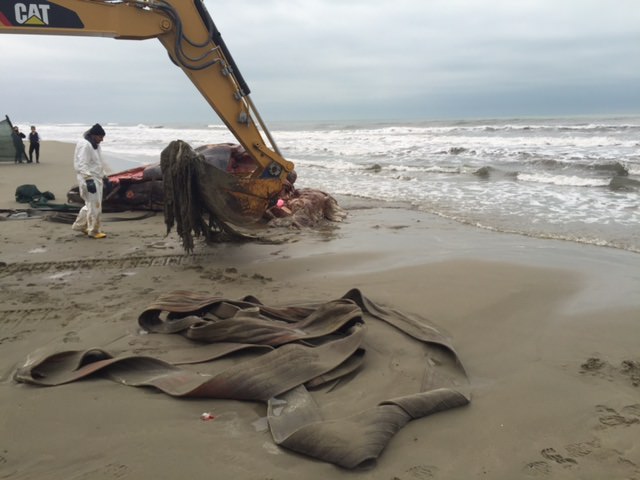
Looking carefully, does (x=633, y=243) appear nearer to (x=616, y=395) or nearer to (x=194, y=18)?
(x=616, y=395)

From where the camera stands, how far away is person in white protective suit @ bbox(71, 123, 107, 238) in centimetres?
685

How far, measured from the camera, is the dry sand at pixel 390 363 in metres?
2.22

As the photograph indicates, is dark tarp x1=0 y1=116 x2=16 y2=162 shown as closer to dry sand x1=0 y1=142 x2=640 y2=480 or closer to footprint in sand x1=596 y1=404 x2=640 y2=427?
dry sand x1=0 y1=142 x2=640 y2=480

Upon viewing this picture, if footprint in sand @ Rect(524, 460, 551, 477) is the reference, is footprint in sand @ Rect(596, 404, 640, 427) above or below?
below

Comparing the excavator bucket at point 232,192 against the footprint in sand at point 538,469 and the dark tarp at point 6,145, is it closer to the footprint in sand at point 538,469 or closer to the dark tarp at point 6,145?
the footprint in sand at point 538,469

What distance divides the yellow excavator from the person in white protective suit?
1803 mm

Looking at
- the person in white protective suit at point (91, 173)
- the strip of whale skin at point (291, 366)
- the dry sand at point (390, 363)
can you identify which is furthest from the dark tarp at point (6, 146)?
the strip of whale skin at point (291, 366)

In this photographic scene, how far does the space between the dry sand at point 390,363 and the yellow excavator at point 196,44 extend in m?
0.71

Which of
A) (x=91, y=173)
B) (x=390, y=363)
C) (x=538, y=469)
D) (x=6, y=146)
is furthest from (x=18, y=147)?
(x=538, y=469)

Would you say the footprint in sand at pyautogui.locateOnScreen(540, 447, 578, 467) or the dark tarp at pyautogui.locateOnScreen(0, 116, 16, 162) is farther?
the dark tarp at pyautogui.locateOnScreen(0, 116, 16, 162)

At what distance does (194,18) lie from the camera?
577cm

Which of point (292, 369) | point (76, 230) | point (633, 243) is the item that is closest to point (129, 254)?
point (76, 230)

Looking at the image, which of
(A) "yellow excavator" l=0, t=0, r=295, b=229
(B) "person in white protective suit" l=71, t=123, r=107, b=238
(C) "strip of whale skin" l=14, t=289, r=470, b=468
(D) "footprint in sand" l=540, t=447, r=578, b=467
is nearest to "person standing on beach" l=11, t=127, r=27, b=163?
(B) "person in white protective suit" l=71, t=123, r=107, b=238

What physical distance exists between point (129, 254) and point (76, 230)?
5.49 feet
